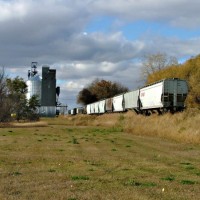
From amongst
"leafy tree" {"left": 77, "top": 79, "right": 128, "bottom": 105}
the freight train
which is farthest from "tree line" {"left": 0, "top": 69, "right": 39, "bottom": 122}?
"leafy tree" {"left": 77, "top": 79, "right": 128, "bottom": 105}

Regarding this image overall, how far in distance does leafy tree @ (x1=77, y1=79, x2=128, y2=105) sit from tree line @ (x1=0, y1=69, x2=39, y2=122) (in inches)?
1648

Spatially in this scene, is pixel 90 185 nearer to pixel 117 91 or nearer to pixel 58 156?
pixel 58 156

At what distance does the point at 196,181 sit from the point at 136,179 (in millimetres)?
1518

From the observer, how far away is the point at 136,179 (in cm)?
1117

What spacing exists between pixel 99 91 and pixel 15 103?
222 ft

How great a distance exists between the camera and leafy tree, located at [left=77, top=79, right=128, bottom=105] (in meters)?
137

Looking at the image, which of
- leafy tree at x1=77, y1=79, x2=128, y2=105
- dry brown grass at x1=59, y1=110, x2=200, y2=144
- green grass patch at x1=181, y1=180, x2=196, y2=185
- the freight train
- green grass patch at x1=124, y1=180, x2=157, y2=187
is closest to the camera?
green grass patch at x1=124, y1=180, x2=157, y2=187

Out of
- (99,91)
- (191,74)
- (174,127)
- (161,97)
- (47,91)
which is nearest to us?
(174,127)

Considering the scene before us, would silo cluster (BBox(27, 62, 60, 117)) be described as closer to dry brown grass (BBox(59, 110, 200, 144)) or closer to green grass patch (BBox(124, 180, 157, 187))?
dry brown grass (BBox(59, 110, 200, 144))

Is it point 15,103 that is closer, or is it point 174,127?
point 174,127

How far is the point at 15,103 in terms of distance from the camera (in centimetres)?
7181

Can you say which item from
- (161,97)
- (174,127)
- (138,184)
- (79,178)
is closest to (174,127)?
(174,127)

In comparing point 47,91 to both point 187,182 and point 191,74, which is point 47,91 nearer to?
point 191,74

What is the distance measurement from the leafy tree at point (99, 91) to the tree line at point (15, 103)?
137 feet
